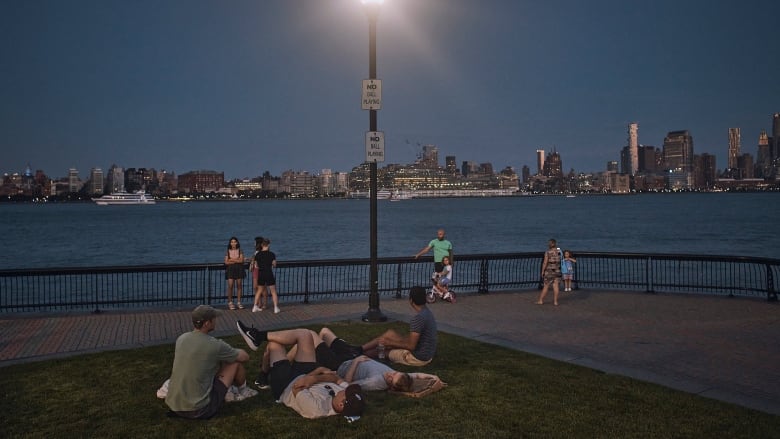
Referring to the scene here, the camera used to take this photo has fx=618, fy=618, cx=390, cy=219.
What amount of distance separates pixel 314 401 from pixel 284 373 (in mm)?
711

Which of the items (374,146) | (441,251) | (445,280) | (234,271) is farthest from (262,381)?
(441,251)

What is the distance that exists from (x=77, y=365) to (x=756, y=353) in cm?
1069

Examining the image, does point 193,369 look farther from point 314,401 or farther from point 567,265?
point 567,265

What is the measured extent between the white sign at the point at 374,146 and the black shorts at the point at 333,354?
5281 mm

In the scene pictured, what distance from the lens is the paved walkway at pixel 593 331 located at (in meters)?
8.97

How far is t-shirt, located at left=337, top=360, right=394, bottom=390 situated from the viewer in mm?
7676

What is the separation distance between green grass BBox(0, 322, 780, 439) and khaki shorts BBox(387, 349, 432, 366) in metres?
0.19

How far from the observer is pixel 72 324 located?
1288 cm

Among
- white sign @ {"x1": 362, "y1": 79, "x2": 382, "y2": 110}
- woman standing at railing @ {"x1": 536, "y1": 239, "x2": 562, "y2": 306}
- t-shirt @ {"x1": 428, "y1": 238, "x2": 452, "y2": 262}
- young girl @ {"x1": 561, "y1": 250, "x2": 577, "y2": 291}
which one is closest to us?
white sign @ {"x1": 362, "y1": 79, "x2": 382, "y2": 110}

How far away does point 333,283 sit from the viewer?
32.7 m

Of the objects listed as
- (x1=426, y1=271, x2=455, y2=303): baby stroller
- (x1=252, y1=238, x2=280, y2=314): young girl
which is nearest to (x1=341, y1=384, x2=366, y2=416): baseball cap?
(x1=252, y1=238, x2=280, y2=314): young girl

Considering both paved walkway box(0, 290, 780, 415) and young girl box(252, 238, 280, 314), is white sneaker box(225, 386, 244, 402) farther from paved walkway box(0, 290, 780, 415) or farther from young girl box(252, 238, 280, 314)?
young girl box(252, 238, 280, 314)

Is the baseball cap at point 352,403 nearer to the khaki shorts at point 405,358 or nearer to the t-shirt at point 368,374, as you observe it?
the t-shirt at point 368,374

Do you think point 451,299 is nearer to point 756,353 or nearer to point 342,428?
point 756,353
